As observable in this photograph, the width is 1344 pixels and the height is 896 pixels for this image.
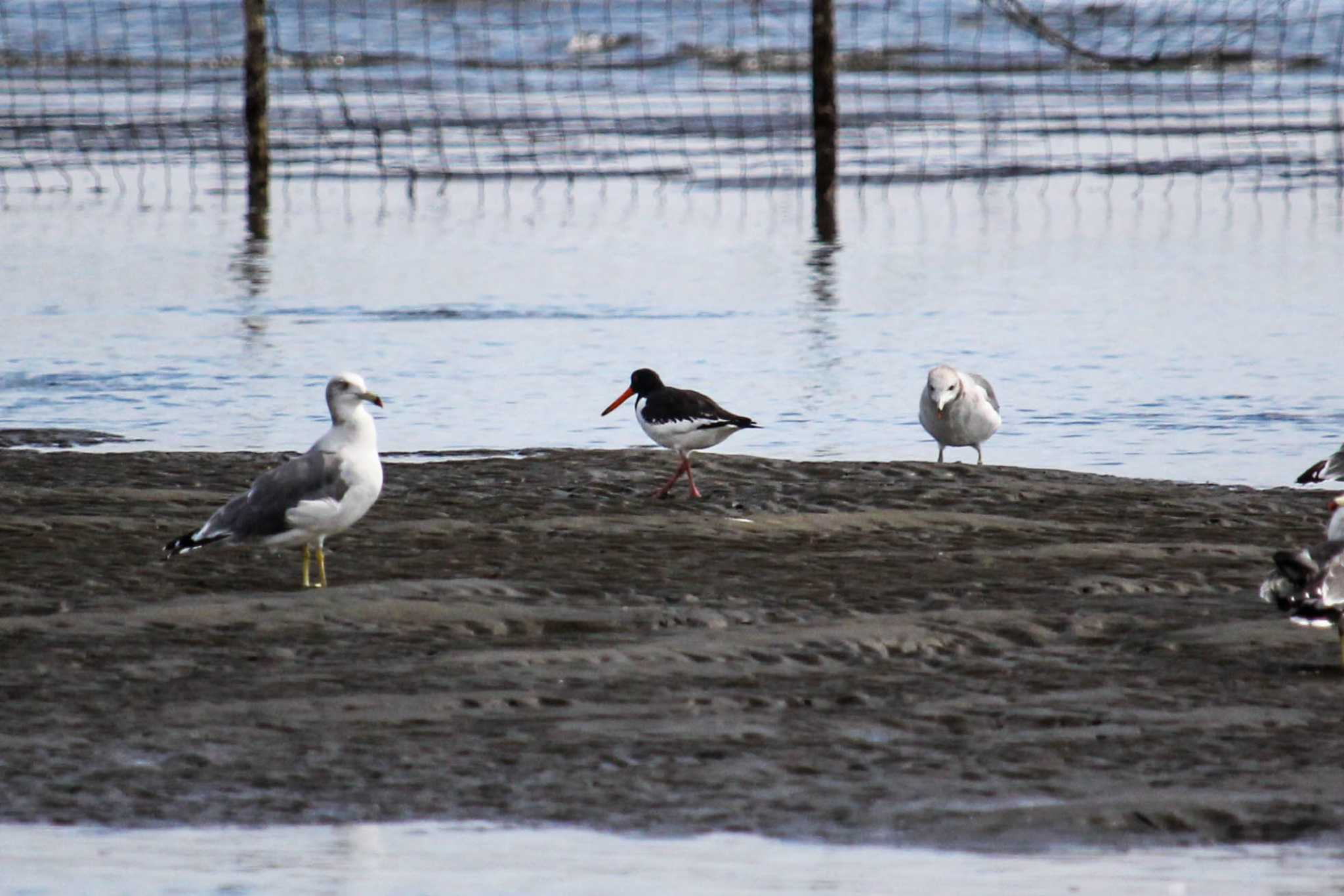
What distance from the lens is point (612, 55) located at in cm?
6819

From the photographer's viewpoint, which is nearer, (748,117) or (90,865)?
(90,865)

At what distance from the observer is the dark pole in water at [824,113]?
26.8 meters

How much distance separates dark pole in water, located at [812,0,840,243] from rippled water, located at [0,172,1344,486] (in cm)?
34

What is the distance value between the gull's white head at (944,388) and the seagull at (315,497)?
4337 mm

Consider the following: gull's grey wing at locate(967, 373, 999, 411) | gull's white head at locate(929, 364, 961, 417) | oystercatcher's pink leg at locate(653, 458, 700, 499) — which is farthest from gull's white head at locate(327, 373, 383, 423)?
gull's grey wing at locate(967, 373, 999, 411)

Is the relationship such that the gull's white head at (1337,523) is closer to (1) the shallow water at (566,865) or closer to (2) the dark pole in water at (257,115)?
(1) the shallow water at (566,865)

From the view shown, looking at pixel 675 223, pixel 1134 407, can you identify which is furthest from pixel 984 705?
pixel 675 223

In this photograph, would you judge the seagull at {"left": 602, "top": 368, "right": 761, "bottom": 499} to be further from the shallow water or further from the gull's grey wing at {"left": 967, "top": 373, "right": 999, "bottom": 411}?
the shallow water

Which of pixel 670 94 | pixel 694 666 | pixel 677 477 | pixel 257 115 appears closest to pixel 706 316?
pixel 677 477

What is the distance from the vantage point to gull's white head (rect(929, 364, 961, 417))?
42.7 feet

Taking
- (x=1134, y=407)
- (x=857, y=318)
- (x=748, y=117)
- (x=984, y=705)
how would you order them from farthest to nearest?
(x=748, y=117)
(x=857, y=318)
(x=1134, y=407)
(x=984, y=705)

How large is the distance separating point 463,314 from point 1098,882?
15.7m

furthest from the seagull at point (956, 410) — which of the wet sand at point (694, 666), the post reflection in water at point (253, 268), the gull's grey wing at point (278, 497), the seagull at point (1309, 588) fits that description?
the post reflection in water at point (253, 268)

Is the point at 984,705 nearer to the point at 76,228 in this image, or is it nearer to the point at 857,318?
the point at 857,318
